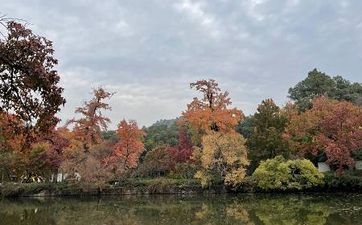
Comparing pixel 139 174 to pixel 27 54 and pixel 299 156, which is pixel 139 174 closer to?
pixel 299 156

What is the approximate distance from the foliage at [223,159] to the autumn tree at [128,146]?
6.07 metres

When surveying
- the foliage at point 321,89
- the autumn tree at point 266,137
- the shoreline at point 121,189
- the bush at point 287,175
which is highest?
the foliage at point 321,89

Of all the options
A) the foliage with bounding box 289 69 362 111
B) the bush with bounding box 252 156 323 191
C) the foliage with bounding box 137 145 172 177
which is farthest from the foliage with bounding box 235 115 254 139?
the bush with bounding box 252 156 323 191

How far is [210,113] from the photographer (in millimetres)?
31875

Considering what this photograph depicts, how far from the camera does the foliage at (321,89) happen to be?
47.5m

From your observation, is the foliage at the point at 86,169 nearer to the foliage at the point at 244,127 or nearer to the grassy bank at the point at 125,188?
the grassy bank at the point at 125,188

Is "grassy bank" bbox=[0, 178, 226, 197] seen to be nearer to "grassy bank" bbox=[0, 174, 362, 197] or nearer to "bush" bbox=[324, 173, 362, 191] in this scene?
"grassy bank" bbox=[0, 174, 362, 197]

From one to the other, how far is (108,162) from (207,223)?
65.8ft

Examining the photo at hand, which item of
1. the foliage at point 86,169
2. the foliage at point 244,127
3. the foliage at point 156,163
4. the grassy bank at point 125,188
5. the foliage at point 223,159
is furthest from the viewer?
the foliage at point 244,127

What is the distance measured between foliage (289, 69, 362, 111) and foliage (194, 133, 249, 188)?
18438 millimetres

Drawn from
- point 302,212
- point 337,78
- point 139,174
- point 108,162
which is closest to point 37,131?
point 302,212

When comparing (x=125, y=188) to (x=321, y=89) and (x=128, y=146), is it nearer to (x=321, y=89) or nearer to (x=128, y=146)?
(x=128, y=146)

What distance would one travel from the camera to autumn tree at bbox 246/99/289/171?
104ft

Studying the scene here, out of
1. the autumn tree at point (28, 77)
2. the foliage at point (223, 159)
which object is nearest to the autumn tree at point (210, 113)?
the foliage at point (223, 159)
